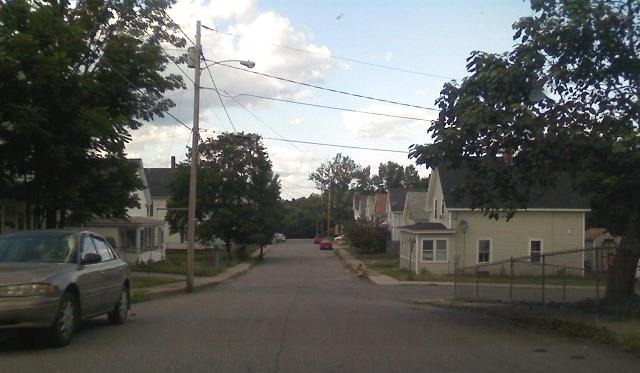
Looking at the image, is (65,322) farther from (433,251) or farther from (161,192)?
(161,192)

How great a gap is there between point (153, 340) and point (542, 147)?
833 cm

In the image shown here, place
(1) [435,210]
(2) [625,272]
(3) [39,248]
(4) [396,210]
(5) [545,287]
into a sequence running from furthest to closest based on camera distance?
(4) [396,210] < (1) [435,210] < (5) [545,287] < (2) [625,272] < (3) [39,248]

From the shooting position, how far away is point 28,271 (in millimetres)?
10023

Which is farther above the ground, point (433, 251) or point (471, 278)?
point (433, 251)

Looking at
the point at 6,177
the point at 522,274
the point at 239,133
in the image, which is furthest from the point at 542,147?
the point at 239,133

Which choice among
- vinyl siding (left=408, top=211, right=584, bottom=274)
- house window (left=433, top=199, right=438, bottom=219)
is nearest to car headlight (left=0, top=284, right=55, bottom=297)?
vinyl siding (left=408, top=211, right=584, bottom=274)

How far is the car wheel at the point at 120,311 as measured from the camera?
43.5 ft

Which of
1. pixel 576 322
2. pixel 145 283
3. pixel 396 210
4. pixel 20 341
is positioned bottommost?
pixel 145 283

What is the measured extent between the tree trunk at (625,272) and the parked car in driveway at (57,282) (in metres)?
10.1

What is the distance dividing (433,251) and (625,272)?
26.9 metres

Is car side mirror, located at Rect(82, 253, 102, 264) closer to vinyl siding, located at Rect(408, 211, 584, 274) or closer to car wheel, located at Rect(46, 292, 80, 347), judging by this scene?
car wheel, located at Rect(46, 292, 80, 347)

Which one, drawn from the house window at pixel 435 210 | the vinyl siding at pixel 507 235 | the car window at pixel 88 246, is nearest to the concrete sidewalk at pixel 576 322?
the car window at pixel 88 246

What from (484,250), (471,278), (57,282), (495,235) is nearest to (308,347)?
(57,282)

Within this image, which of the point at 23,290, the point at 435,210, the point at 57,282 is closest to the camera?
the point at 23,290
